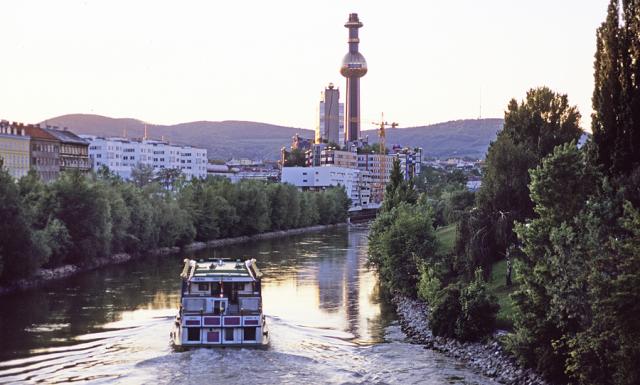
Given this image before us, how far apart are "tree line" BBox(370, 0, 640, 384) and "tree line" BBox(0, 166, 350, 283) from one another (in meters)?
30.0

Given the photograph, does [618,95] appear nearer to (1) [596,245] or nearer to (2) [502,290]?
(1) [596,245]

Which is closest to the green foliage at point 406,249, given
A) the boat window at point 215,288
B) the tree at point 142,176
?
the boat window at point 215,288

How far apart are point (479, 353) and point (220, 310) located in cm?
1254

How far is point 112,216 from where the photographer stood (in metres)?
89.8

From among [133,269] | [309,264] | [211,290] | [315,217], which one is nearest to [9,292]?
[133,269]

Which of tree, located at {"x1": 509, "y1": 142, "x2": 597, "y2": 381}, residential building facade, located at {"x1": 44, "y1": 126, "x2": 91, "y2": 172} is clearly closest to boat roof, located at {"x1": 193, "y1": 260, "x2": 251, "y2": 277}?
tree, located at {"x1": 509, "y1": 142, "x2": 597, "y2": 381}

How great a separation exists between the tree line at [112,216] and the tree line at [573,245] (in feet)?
98.4

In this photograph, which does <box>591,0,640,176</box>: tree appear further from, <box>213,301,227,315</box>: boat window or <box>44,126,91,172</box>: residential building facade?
<box>44,126,91,172</box>: residential building facade

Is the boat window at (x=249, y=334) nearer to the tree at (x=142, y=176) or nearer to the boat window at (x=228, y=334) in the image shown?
the boat window at (x=228, y=334)

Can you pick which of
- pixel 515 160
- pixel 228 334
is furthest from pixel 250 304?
pixel 515 160

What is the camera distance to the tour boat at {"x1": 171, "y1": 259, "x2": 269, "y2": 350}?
1665 inches

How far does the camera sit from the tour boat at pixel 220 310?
4228 centimetres

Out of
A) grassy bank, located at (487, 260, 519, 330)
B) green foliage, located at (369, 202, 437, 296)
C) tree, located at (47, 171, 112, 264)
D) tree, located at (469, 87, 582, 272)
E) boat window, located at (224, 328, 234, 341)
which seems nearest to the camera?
boat window, located at (224, 328, 234, 341)

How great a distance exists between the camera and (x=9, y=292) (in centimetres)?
6384
